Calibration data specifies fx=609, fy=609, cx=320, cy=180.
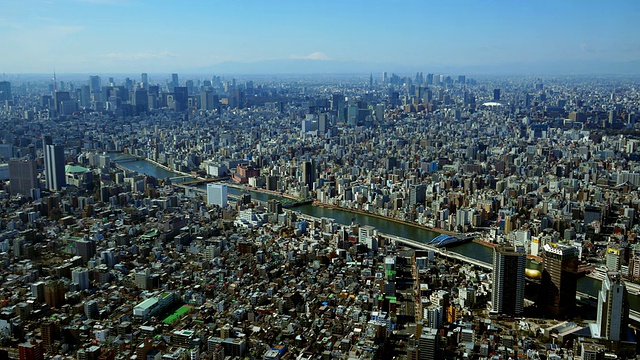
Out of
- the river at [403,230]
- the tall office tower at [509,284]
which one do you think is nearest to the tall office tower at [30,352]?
the tall office tower at [509,284]

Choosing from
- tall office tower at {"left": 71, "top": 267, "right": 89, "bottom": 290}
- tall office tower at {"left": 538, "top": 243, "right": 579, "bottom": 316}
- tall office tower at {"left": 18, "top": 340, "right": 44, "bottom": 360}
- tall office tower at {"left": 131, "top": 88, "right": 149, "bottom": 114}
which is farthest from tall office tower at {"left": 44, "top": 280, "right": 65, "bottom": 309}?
tall office tower at {"left": 131, "top": 88, "right": 149, "bottom": 114}

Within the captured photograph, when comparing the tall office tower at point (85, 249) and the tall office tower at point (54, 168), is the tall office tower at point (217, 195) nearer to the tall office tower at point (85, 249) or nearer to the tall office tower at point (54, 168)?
the tall office tower at point (54, 168)

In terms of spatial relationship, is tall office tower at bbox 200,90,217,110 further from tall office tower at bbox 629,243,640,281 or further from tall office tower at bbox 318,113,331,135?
tall office tower at bbox 629,243,640,281

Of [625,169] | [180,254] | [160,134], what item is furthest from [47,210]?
[625,169]

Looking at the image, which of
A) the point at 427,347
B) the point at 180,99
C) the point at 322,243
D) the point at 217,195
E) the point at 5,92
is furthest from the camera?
the point at 180,99

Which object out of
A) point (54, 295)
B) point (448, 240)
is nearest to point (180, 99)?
point (448, 240)

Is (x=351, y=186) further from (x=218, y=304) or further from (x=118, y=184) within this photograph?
(x=218, y=304)

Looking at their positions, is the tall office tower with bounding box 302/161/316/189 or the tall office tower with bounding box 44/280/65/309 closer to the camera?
the tall office tower with bounding box 44/280/65/309

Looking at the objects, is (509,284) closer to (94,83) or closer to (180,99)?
(180,99)
